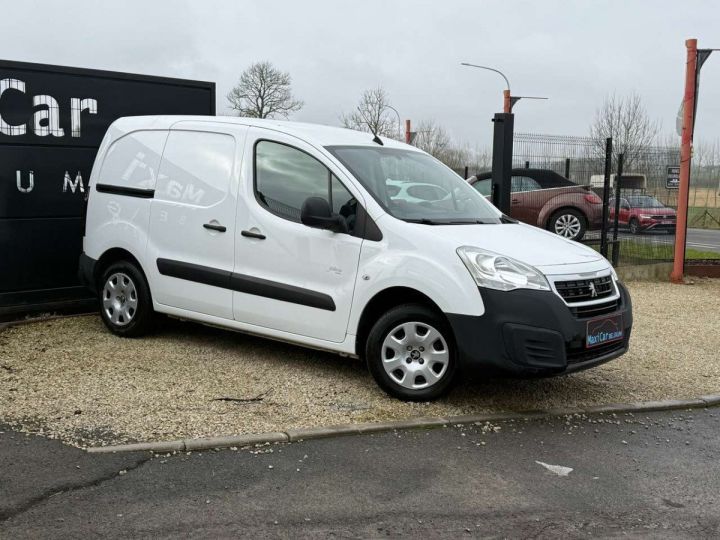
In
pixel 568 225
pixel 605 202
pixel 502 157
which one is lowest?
pixel 568 225

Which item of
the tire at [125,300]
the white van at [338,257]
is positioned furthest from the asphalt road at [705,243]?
the tire at [125,300]

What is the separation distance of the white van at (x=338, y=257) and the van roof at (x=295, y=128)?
22 millimetres

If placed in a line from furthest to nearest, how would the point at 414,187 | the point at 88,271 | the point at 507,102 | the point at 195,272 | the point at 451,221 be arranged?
the point at 507,102, the point at 88,271, the point at 195,272, the point at 414,187, the point at 451,221

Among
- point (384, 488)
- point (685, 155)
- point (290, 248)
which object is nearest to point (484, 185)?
point (685, 155)

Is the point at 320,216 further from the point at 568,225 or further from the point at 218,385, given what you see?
the point at 568,225

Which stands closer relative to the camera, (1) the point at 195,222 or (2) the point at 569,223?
(1) the point at 195,222

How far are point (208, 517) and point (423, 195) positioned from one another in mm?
3277

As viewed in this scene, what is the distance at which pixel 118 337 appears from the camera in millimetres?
7578

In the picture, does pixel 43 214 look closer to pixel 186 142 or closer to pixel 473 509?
pixel 186 142

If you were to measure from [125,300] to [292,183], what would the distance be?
7.08 feet

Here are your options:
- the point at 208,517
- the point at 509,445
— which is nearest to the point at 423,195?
the point at 509,445

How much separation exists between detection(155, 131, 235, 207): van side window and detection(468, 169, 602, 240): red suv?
7.36m

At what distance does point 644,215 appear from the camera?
1353cm

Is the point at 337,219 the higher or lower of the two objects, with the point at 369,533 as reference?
higher
